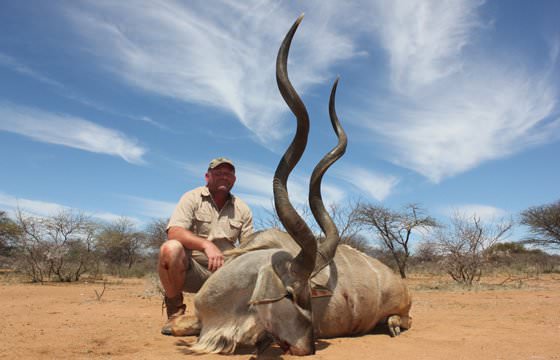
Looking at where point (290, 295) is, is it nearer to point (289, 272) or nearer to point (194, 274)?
point (289, 272)

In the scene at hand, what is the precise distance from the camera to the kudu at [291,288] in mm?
2984

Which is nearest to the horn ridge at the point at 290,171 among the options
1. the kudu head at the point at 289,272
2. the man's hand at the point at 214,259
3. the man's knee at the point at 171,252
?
the kudu head at the point at 289,272

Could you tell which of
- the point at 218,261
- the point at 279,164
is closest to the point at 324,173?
the point at 279,164

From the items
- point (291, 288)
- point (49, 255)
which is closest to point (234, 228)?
point (291, 288)

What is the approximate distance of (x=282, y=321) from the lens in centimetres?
295

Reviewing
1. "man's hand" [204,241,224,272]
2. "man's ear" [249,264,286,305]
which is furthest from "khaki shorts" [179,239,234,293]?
"man's ear" [249,264,286,305]

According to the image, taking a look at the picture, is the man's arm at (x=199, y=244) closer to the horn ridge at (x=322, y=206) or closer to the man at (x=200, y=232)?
the man at (x=200, y=232)

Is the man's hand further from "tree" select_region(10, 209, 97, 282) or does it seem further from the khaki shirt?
"tree" select_region(10, 209, 97, 282)

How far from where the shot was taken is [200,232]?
184 inches

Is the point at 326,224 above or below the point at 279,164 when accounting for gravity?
below

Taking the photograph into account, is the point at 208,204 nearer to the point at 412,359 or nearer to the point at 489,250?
the point at 412,359

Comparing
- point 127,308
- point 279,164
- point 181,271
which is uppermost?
point 279,164

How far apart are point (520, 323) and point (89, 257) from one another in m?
15.3

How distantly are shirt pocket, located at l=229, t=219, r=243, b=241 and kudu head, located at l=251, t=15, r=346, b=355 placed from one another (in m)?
1.40
